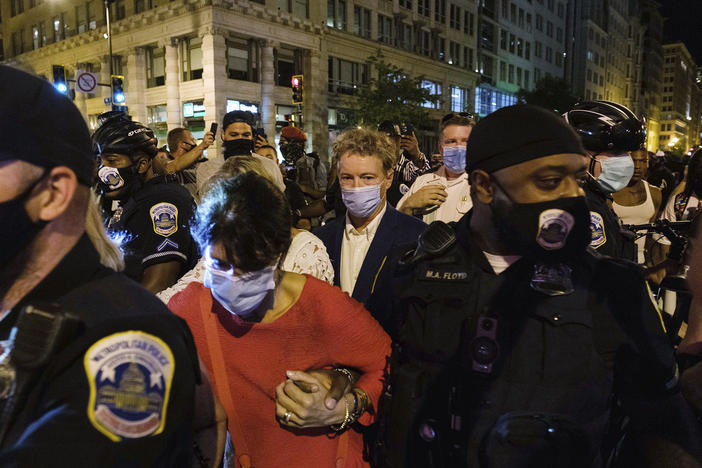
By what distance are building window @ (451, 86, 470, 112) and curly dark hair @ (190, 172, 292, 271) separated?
154ft

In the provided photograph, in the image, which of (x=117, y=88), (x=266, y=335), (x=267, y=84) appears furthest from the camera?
(x=267, y=84)

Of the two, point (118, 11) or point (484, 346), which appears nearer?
point (484, 346)

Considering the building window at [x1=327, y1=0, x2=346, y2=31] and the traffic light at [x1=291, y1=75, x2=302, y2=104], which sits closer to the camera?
the traffic light at [x1=291, y1=75, x2=302, y2=104]

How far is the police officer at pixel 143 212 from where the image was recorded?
324cm

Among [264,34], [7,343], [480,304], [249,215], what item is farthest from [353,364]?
[264,34]

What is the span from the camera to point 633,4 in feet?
309

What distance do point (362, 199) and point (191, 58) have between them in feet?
101

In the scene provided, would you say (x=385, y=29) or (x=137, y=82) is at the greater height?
(x=385, y=29)

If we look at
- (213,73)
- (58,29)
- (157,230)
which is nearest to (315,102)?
(213,73)

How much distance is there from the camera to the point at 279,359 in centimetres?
Answer: 202

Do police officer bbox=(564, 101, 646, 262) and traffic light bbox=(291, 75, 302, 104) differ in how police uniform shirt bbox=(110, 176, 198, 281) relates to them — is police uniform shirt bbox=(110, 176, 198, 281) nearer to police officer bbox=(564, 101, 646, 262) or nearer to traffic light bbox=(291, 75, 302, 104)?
police officer bbox=(564, 101, 646, 262)

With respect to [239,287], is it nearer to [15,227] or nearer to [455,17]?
[15,227]

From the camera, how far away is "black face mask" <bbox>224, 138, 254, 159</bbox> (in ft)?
17.6

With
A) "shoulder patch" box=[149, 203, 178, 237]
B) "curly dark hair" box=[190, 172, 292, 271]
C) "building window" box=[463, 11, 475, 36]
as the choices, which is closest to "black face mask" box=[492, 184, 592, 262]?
"curly dark hair" box=[190, 172, 292, 271]
